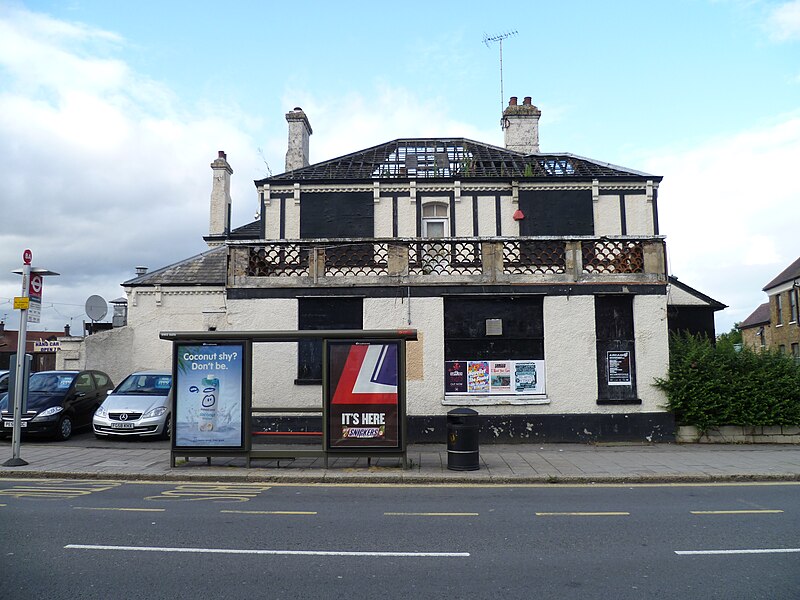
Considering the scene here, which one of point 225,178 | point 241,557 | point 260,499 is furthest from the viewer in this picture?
point 225,178

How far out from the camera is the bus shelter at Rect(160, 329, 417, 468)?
10766 millimetres

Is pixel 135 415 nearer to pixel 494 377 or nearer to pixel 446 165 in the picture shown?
pixel 494 377

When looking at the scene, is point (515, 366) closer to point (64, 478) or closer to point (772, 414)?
point (772, 414)

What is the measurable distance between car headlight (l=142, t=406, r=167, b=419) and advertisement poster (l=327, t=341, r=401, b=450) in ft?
18.8

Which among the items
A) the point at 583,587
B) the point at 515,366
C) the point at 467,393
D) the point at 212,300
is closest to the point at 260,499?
the point at 583,587

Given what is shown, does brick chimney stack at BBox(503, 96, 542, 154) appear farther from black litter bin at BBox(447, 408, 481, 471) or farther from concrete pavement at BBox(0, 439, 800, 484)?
black litter bin at BBox(447, 408, 481, 471)

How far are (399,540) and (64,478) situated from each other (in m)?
6.98

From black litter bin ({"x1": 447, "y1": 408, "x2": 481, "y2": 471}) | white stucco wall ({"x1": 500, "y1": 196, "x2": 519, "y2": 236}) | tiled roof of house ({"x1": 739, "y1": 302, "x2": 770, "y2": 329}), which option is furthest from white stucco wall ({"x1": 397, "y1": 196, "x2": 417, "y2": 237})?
tiled roof of house ({"x1": 739, "y1": 302, "x2": 770, "y2": 329})

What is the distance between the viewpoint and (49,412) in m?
14.4

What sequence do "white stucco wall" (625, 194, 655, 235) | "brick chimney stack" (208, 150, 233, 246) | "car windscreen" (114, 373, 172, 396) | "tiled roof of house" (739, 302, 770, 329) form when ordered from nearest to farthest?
"car windscreen" (114, 373, 172, 396) → "white stucco wall" (625, 194, 655, 235) → "brick chimney stack" (208, 150, 233, 246) → "tiled roof of house" (739, 302, 770, 329)

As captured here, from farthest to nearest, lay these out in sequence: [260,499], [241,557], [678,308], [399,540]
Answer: [678,308]
[260,499]
[399,540]
[241,557]

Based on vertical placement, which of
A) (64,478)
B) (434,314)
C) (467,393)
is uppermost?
(434,314)

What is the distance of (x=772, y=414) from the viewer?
1359 cm

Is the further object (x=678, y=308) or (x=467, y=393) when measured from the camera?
(x=678, y=308)
